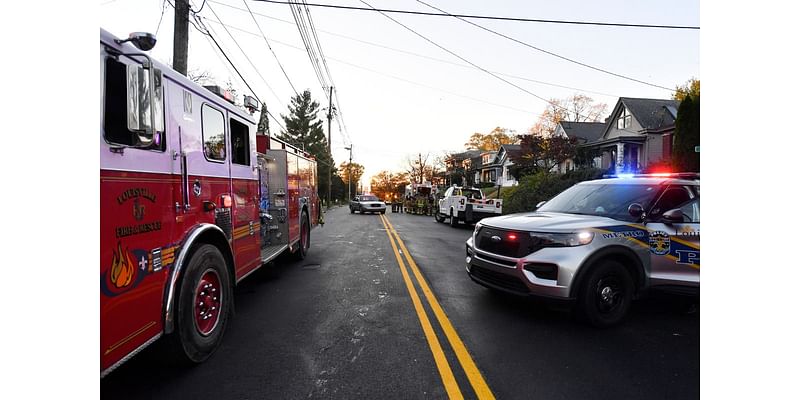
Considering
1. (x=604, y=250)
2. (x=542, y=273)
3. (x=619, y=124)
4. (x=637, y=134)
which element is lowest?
(x=542, y=273)

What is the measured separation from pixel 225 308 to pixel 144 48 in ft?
8.28

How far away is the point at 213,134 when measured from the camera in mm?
4406

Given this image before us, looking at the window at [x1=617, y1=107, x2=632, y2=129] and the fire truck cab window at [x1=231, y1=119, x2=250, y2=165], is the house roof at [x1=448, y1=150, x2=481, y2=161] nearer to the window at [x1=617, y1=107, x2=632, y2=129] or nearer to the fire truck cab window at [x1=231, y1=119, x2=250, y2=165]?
the window at [x1=617, y1=107, x2=632, y2=129]

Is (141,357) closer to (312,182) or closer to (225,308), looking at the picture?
(225,308)

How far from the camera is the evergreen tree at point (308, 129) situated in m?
58.5

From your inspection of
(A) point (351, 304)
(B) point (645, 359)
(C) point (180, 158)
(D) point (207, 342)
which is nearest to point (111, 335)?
(D) point (207, 342)

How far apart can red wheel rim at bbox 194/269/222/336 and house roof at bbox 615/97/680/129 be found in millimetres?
34202

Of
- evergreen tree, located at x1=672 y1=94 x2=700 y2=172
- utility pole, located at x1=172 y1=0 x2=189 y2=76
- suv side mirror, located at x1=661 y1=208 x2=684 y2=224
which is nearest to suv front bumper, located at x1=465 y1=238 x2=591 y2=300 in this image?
suv side mirror, located at x1=661 y1=208 x2=684 y2=224

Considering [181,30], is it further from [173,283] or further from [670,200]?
[670,200]

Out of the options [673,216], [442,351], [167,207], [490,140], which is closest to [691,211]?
[673,216]

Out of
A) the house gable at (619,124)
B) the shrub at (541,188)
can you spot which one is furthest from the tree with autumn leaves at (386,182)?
the shrub at (541,188)

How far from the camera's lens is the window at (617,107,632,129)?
33.7 m

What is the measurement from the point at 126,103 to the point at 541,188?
19.0m

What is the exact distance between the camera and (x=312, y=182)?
35.2ft
